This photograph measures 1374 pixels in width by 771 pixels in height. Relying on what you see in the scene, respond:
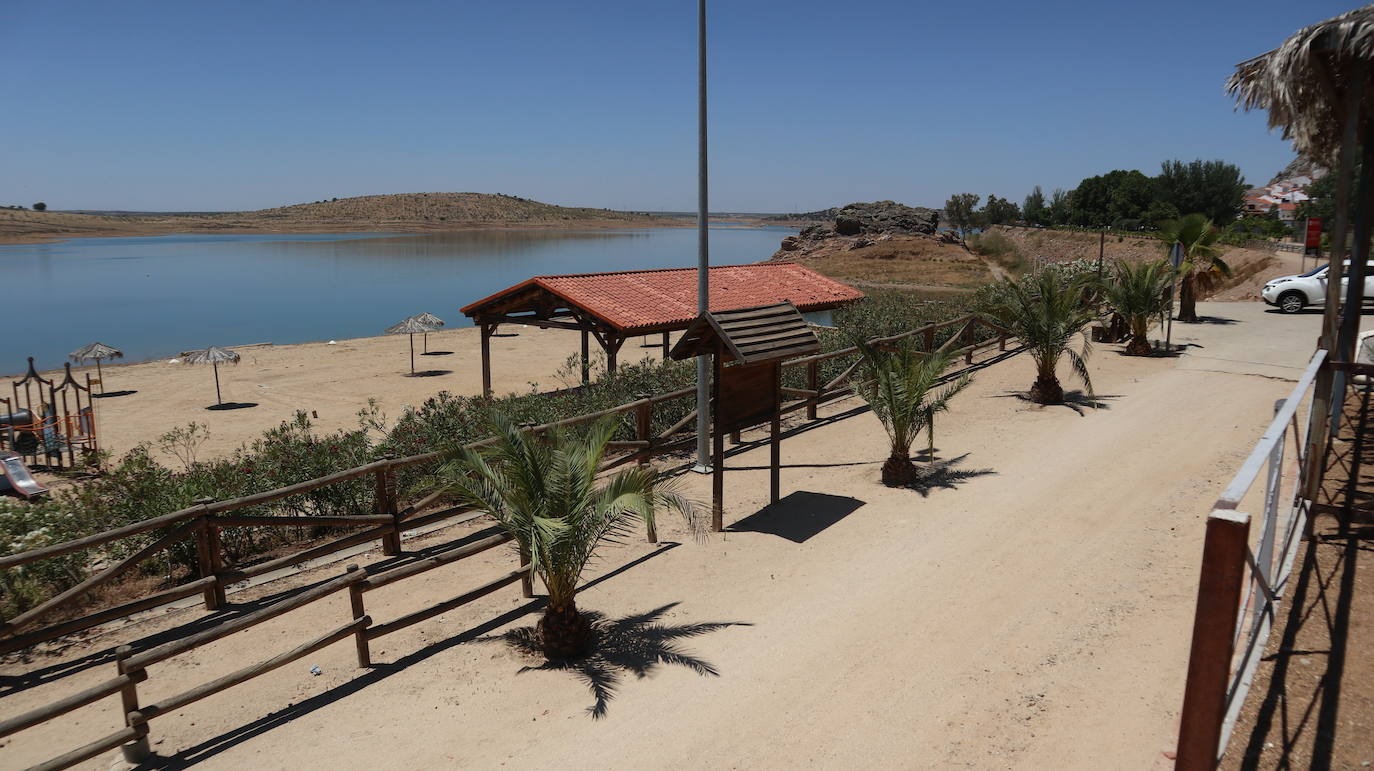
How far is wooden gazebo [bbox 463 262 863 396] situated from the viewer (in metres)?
18.1

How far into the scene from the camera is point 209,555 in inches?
299

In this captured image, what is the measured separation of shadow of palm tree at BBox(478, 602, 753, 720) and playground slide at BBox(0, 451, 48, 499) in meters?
10.6

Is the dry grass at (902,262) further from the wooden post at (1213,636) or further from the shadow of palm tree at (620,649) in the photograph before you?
the wooden post at (1213,636)

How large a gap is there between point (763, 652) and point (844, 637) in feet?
2.13

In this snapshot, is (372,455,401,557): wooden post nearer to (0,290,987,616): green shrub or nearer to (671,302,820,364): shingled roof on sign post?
(0,290,987,616): green shrub

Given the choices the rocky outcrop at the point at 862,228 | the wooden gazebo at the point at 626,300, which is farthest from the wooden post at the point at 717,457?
the rocky outcrop at the point at 862,228

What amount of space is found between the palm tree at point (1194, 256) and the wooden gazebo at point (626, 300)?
27.3 ft

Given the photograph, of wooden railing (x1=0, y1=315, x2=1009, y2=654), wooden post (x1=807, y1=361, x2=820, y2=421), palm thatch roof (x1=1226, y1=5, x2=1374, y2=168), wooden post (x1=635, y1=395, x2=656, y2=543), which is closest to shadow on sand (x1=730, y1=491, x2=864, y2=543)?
wooden railing (x1=0, y1=315, x2=1009, y2=654)

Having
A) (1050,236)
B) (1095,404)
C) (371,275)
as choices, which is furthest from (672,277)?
(371,275)

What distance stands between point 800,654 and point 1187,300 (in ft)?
→ 69.7

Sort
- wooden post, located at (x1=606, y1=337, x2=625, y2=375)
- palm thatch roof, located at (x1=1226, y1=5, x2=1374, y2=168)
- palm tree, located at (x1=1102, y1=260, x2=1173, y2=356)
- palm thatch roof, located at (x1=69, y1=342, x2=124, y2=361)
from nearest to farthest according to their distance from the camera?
1. palm thatch roof, located at (x1=1226, y1=5, x2=1374, y2=168)
2. wooden post, located at (x1=606, y1=337, x2=625, y2=375)
3. palm tree, located at (x1=1102, y1=260, x2=1173, y2=356)
4. palm thatch roof, located at (x1=69, y1=342, x2=124, y2=361)

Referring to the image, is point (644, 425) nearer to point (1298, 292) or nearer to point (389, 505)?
point (389, 505)

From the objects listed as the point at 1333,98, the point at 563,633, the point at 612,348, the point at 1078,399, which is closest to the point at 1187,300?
the point at 1078,399

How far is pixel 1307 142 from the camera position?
25.0 feet
